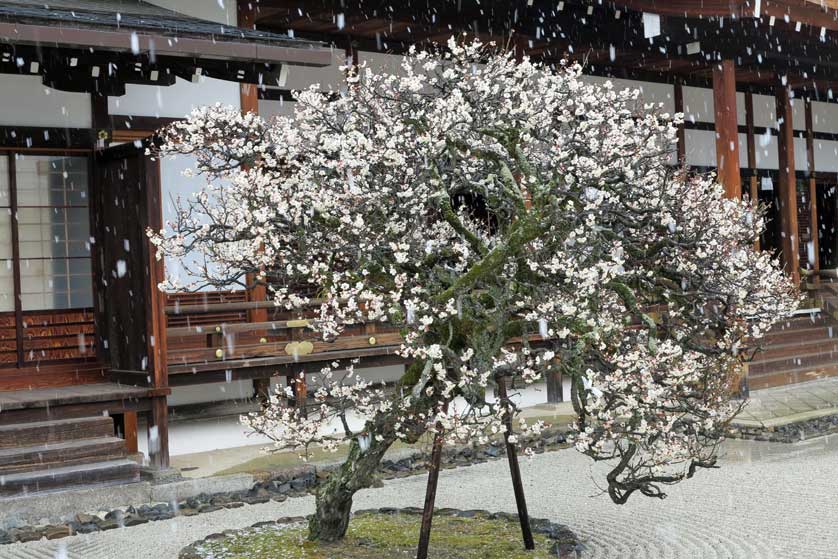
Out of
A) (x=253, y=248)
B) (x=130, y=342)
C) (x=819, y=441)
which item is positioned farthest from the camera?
(x=819, y=441)

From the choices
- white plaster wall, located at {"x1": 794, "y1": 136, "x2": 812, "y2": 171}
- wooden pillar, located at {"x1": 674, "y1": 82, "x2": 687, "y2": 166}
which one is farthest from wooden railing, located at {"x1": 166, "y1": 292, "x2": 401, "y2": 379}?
white plaster wall, located at {"x1": 794, "y1": 136, "x2": 812, "y2": 171}

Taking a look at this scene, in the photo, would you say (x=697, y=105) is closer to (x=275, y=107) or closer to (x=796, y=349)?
(x=796, y=349)

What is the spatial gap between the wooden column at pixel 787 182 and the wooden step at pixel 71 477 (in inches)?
498

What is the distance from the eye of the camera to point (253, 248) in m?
7.01

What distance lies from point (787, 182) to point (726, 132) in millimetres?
5697

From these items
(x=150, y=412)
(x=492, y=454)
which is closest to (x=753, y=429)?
(x=492, y=454)

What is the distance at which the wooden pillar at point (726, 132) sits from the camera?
13.7m

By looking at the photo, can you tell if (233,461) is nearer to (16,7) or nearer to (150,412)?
(150,412)

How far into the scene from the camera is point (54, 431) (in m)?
9.09

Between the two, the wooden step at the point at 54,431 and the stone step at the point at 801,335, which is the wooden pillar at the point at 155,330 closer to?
the wooden step at the point at 54,431

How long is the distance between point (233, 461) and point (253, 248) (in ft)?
12.0

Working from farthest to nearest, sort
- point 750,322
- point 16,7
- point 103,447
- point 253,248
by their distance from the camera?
point 103,447
point 16,7
point 750,322
point 253,248

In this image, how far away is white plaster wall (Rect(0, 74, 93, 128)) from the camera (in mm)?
9789

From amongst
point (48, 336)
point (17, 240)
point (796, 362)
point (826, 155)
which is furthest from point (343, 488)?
point (826, 155)
